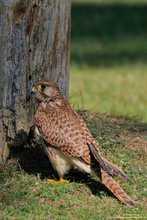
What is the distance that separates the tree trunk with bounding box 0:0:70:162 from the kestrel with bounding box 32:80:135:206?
298 mm

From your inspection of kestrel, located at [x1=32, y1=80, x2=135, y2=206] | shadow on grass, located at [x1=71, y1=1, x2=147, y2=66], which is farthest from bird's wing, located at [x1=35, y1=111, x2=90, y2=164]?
shadow on grass, located at [x1=71, y1=1, x2=147, y2=66]

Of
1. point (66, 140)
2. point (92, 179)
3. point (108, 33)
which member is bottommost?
point (108, 33)

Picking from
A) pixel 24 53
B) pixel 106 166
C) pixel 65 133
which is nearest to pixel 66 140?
pixel 65 133

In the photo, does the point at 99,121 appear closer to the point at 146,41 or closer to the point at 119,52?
the point at 119,52

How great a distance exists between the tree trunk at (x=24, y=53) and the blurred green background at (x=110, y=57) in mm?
1983

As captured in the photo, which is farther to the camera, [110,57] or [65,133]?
[110,57]

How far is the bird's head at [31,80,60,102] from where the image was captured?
21.7 ft

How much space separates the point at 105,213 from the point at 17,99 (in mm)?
1536

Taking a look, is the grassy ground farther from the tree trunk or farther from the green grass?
the tree trunk

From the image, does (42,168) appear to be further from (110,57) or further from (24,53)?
(110,57)

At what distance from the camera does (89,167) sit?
6297mm

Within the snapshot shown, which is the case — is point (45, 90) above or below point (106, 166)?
above

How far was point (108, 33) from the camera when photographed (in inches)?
648

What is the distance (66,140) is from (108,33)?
10.4m
